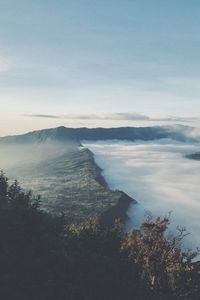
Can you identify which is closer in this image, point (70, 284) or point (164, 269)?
point (70, 284)

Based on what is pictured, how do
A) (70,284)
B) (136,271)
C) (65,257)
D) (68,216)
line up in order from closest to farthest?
(70,284), (65,257), (136,271), (68,216)

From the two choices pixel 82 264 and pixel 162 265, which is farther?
pixel 162 265

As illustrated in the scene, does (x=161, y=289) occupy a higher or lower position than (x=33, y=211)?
lower

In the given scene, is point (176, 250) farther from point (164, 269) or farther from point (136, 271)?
point (136, 271)

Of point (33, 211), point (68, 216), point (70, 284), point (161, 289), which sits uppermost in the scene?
point (33, 211)

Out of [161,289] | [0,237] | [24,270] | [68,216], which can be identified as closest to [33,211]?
[0,237]

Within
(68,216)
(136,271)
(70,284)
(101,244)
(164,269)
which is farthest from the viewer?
(68,216)

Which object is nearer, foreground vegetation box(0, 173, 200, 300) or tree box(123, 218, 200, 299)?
foreground vegetation box(0, 173, 200, 300)

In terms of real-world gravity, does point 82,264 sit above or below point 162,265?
above
